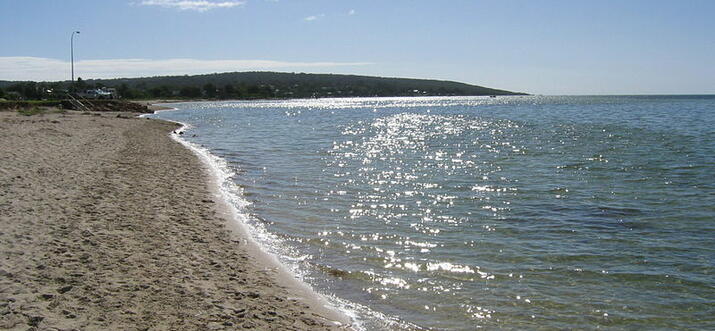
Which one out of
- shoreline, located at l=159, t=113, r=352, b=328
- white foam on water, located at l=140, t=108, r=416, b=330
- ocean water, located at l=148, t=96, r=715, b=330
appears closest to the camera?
white foam on water, located at l=140, t=108, r=416, b=330

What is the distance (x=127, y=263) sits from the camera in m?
7.38

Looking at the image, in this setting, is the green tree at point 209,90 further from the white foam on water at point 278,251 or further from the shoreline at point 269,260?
the shoreline at point 269,260

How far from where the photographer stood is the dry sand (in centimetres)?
571

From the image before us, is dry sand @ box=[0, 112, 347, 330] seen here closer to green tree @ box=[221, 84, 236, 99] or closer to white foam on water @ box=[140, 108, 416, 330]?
white foam on water @ box=[140, 108, 416, 330]

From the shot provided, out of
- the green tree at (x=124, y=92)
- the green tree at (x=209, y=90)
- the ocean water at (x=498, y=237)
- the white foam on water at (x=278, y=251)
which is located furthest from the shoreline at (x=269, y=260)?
the green tree at (x=209, y=90)

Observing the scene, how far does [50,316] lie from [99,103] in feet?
215

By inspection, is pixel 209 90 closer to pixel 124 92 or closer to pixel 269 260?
pixel 124 92

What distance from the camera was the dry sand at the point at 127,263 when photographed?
571 centimetres

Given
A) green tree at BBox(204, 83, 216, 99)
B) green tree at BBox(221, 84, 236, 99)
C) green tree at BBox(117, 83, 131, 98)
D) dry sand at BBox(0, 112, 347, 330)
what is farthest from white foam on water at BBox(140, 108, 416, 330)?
green tree at BBox(221, 84, 236, 99)

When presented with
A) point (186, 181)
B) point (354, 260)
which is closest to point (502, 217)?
point (354, 260)

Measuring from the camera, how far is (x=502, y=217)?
1222cm

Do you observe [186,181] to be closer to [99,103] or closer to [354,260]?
[354,260]

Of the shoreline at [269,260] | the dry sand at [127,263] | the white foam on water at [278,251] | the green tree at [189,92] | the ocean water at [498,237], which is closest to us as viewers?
the dry sand at [127,263]

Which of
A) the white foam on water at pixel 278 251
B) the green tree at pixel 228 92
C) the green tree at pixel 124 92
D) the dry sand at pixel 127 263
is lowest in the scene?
the white foam on water at pixel 278 251
